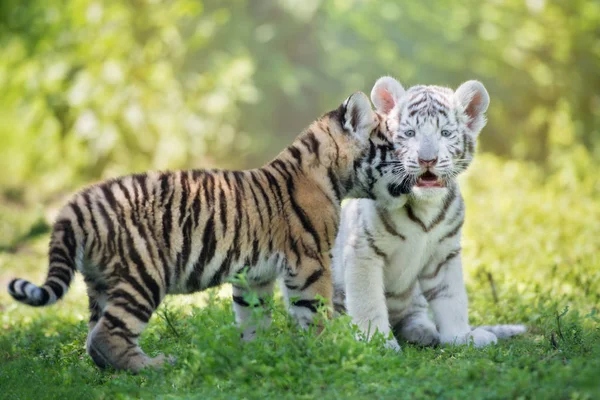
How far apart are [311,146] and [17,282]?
1925 millimetres

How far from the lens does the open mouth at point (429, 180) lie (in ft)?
16.0

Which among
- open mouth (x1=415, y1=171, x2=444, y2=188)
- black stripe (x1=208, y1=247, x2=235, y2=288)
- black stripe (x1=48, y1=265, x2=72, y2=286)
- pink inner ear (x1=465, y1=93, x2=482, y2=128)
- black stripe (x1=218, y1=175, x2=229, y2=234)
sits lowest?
black stripe (x1=208, y1=247, x2=235, y2=288)

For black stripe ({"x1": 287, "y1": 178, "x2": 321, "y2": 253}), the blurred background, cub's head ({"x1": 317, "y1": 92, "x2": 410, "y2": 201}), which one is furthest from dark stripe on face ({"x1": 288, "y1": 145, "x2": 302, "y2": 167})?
the blurred background

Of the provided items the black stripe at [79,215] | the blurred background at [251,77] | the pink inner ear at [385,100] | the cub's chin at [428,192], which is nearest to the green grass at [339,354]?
the black stripe at [79,215]

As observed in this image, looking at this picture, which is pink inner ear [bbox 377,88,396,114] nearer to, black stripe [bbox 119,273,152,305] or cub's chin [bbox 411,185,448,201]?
cub's chin [bbox 411,185,448,201]

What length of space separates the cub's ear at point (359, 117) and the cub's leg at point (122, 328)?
1591 mm

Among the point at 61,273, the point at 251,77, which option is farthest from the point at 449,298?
the point at 251,77

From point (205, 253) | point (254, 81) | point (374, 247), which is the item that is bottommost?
point (374, 247)

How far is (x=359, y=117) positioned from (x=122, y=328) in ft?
6.11

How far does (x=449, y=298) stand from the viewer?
5098mm

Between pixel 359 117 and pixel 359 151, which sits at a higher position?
pixel 359 117

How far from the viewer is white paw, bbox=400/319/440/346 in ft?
17.1

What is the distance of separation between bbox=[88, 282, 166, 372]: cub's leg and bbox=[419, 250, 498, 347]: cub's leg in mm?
1712

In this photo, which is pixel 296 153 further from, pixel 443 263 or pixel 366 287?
pixel 443 263
